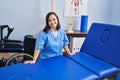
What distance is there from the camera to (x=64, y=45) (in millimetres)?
2223

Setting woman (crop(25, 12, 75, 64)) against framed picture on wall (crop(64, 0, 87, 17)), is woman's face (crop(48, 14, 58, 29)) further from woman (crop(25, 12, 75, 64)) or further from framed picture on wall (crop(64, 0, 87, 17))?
framed picture on wall (crop(64, 0, 87, 17))

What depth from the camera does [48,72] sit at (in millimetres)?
1515

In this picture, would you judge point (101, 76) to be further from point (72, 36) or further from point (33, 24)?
point (33, 24)

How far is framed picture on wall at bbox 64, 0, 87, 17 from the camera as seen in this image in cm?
316

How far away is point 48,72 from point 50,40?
574mm

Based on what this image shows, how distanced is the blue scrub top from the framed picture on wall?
115 centimetres

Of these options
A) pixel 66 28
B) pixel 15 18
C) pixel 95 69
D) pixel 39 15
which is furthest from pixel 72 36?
pixel 95 69

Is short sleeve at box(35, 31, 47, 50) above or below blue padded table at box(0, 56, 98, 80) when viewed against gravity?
above

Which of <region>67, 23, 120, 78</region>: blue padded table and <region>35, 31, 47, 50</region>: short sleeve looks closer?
<region>67, 23, 120, 78</region>: blue padded table

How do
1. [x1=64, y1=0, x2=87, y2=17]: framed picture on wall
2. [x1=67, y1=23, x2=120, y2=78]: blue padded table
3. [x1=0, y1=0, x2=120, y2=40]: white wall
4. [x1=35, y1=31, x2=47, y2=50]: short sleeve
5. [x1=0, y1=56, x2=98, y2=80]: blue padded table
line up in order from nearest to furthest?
[x1=0, y1=56, x2=98, y2=80]: blue padded table, [x1=67, y1=23, x2=120, y2=78]: blue padded table, [x1=35, y1=31, x2=47, y2=50]: short sleeve, [x1=0, y1=0, x2=120, y2=40]: white wall, [x1=64, y1=0, x2=87, y2=17]: framed picture on wall

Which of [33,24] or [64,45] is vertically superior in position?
[33,24]

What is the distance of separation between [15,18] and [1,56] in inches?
31.1

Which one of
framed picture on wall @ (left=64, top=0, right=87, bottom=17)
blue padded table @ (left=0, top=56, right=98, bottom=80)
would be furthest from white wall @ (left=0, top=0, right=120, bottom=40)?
blue padded table @ (left=0, top=56, right=98, bottom=80)

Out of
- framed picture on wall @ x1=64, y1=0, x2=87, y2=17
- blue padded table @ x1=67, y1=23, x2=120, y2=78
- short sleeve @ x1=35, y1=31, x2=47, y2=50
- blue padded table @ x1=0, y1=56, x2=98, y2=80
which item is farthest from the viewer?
framed picture on wall @ x1=64, y1=0, x2=87, y2=17
